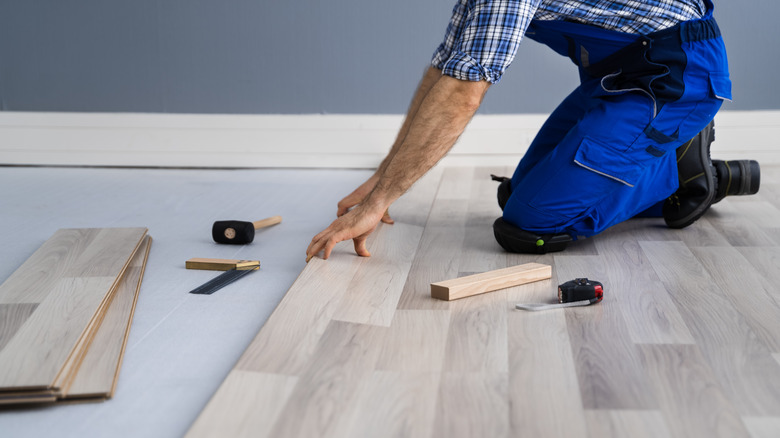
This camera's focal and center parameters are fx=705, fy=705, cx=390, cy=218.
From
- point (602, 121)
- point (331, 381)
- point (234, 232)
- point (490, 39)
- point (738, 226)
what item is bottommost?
point (738, 226)

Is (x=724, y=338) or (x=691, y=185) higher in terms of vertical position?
(x=724, y=338)

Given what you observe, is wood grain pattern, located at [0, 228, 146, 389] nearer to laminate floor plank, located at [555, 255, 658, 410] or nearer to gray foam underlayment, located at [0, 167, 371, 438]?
gray foam underlayment, located at [0, 167, 371, 438]

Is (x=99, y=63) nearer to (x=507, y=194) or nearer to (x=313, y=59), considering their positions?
(x=313, y=59)

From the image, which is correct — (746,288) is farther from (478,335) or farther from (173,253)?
(173,253)

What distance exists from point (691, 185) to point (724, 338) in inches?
43.4

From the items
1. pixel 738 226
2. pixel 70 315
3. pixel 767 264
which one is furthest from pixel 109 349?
pixel 738 226

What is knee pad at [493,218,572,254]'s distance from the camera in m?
2.24

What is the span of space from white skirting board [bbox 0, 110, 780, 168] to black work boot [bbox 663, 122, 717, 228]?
1.40 metres

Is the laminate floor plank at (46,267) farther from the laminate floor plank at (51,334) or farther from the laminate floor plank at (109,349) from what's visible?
the laminate floor plank at (109,349)

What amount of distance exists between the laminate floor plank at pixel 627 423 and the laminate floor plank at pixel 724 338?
166mm

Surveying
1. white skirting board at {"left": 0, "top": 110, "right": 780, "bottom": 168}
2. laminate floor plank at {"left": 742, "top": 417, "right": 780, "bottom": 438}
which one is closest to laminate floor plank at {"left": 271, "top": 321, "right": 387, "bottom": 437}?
laminate floor plank at {"left": 742, "top": 417, "right": 780, "bottom": 438}

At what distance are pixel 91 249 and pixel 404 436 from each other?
146cm

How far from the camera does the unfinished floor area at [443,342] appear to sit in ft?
4.06

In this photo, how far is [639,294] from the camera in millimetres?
1841
